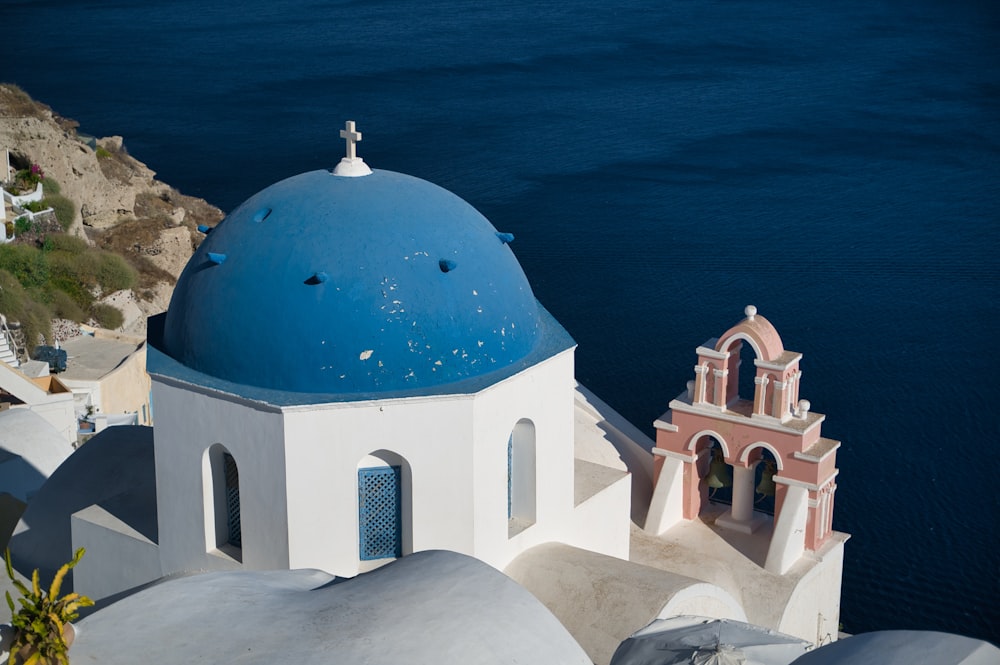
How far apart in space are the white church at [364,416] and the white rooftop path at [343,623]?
0.55 meters

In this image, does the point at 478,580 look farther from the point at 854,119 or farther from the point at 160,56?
the point at 160,56

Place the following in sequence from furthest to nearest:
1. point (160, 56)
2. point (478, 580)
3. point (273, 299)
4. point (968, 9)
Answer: point (968, 9) < point (160, 56) < point (273, 299) < point (478, 580)

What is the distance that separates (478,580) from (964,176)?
29183 mm

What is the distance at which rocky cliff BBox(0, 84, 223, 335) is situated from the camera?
2350cm

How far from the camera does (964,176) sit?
3256 cm

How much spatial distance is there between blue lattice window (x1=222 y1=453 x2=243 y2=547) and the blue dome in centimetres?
58

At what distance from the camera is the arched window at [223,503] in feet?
25.8

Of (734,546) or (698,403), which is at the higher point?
(698,403)

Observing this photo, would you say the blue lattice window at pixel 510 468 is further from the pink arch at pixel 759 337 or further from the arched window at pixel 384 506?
the pink arch at pixel 759 337

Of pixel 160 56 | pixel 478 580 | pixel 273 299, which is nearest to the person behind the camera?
pixel 478 580

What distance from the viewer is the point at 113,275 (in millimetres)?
22203

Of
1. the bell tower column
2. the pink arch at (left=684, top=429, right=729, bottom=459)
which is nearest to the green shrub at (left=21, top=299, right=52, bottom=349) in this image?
the pink arch at (left=684, top=429, right=729, bottom=459)

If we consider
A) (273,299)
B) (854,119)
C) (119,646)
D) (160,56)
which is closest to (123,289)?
(273,299)

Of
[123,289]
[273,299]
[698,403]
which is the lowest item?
[123,289]
